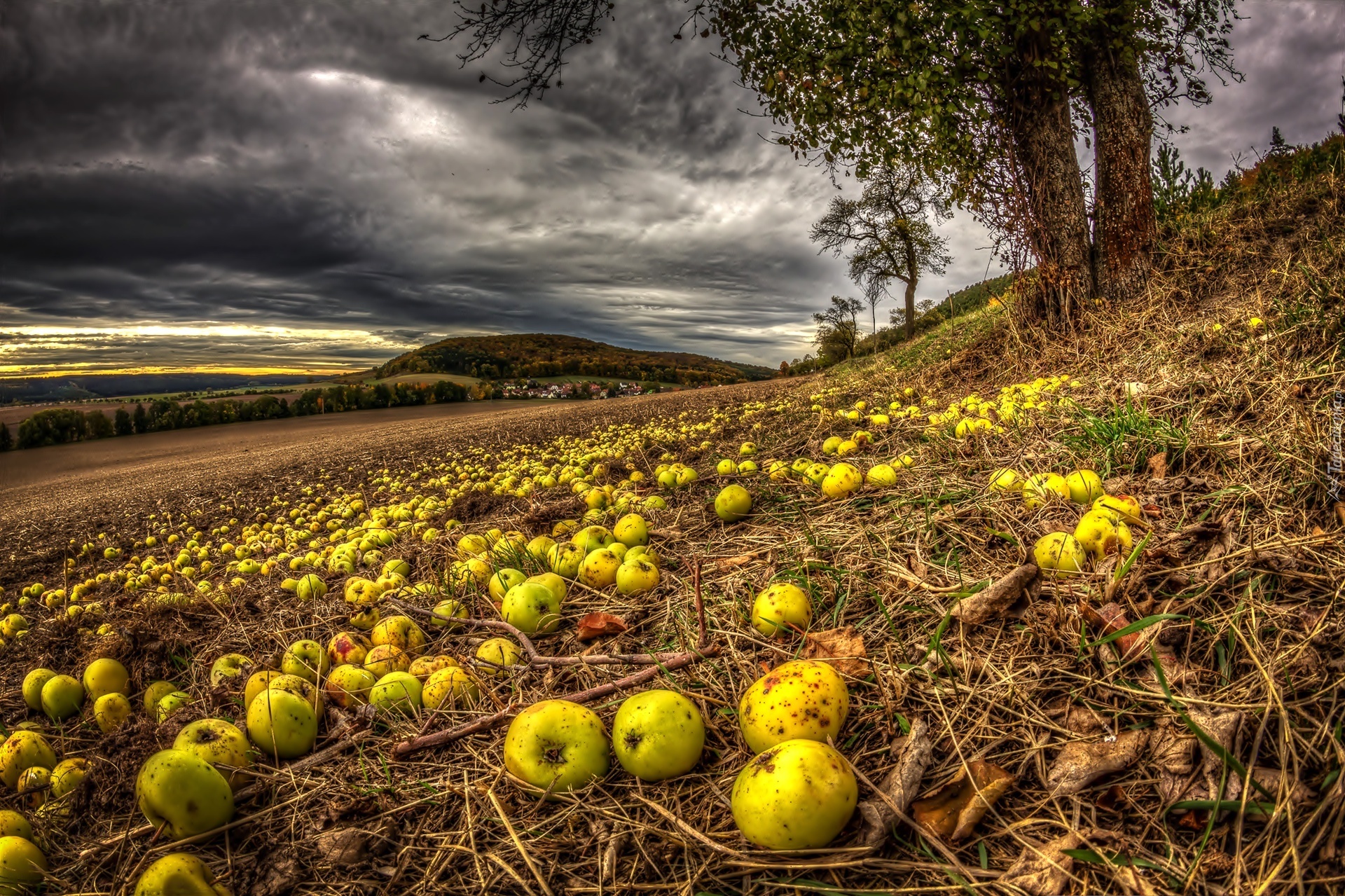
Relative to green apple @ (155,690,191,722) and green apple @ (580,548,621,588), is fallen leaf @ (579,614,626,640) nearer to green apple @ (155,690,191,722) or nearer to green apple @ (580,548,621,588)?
green apple @ (580,548,621,588)

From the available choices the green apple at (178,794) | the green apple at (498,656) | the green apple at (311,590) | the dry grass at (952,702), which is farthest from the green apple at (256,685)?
the green apple at (311,590)

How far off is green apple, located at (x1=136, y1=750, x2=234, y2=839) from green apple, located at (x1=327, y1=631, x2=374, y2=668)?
0.83m

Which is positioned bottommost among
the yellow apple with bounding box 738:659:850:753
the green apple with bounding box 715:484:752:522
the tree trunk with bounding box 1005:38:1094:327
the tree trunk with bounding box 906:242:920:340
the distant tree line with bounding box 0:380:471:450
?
the distant tree line with bounding box 0:380:471:450

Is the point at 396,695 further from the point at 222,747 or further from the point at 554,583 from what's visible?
the point at 554,583

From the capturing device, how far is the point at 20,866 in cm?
154

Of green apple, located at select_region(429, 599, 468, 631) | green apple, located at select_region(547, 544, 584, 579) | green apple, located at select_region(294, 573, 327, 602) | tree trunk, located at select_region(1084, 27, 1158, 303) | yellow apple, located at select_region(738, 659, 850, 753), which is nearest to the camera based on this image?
yellow apple, located at select_region(738, 659, 850, 753)

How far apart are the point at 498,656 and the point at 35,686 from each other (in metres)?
2.61

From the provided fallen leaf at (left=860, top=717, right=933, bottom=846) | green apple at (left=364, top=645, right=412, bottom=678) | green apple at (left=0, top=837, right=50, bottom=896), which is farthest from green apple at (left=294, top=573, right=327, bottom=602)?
fallen leaf at (left=860, top=717, right=933, bottom=846)

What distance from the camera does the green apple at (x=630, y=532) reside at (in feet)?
10.7

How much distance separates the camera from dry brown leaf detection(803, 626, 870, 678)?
1.73 metres

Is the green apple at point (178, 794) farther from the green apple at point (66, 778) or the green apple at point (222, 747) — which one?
the green apple at point (66, 778)

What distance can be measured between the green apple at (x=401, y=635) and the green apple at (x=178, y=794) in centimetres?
93

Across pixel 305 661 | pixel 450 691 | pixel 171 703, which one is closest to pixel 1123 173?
pixel 450 691

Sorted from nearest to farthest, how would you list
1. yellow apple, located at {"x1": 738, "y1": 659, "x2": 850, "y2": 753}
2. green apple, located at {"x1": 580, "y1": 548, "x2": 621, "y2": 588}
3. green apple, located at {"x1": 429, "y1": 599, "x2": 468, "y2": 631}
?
yellow apple, located at {"x1": 738, "y1": 659, "x2": 850, "y2": 753}
green apple, located at {"x1": 429, "y1": 599, "x2": 468, "y2": 631}
green apple, located at {"x1": 580, "y1": 548, "x2": 621, "y2": 588}
